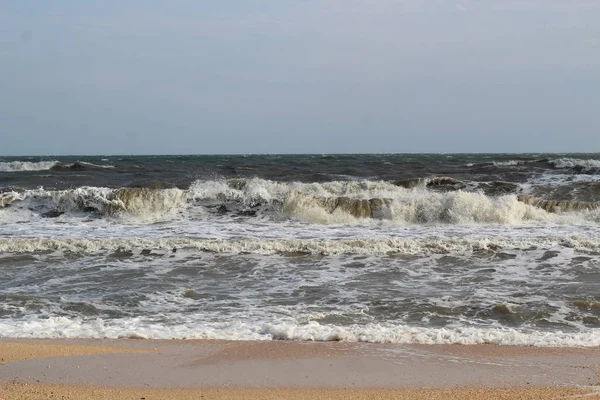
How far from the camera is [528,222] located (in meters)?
15.4

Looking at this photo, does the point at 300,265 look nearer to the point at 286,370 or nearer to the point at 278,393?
the point at 286,370

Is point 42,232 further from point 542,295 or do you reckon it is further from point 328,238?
point 542,295

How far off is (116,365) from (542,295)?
18.4 feet

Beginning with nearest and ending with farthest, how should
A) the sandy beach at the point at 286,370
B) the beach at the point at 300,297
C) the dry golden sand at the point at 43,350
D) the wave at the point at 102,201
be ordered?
the sandy beach at the point at 286,370
the beach at the point at 300,297
the dry golden sand at the point at 43,350
the wave at the point at 102,201

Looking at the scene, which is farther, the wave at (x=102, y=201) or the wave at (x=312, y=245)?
the wave at (x=102, y=201)

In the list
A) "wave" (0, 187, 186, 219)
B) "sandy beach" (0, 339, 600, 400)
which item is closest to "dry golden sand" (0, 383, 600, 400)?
"sandy beach" (0, 339, 600, 400)

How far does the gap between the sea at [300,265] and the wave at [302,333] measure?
0.02 meters

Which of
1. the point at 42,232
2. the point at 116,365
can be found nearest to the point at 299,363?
the point at 116,365

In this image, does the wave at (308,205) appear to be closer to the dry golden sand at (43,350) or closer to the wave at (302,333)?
the wave at (302,333)

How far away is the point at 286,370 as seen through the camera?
5441 mm

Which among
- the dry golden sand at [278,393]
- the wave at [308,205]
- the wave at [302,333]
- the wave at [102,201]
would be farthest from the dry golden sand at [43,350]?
the wave at [102,201]

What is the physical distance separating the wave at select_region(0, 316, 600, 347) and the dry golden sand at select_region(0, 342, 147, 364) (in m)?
0.46

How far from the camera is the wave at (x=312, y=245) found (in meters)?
11.8

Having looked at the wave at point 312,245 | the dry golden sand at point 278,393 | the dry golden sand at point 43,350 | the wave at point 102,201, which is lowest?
the dry golden sand at point 43,350
